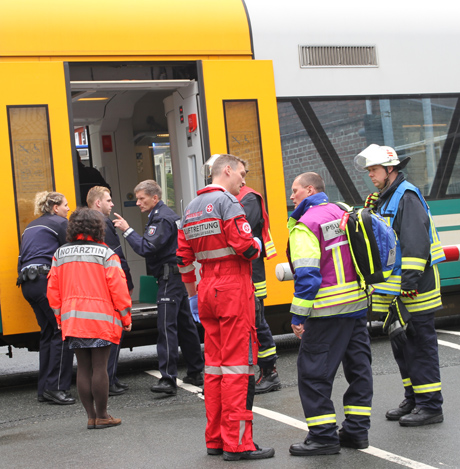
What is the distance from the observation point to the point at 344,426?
452 centimetres

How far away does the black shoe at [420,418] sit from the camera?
192 inches

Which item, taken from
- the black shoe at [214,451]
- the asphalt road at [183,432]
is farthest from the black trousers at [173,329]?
the black shoe at [214,451]

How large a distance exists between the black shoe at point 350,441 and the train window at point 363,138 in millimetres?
3198

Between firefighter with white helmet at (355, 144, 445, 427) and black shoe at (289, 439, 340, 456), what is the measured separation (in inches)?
28.1

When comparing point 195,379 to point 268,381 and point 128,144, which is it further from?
point 128,144

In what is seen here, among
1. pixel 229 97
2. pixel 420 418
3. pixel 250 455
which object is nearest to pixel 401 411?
pixel 420 418

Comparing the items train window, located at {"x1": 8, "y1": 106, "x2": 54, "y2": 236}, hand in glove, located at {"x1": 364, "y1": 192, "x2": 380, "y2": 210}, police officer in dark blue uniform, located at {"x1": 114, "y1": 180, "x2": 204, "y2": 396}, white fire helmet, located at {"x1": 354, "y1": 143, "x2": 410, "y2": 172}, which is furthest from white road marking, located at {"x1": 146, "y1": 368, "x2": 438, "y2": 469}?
train window, located at {"x1": 8, "y1": 106, "x2": 54, "y2": 236}

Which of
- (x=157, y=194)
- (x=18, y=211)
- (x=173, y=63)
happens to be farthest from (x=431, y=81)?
(x=18, y=211)

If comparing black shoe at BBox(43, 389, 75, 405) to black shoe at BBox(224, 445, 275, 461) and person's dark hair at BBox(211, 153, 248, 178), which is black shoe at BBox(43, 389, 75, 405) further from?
person's dark hair at BBox(211, 153, 248, 178)

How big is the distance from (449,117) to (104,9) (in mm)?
3718

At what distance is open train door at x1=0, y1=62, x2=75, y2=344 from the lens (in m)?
6.41

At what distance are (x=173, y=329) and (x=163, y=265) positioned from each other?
529 mm

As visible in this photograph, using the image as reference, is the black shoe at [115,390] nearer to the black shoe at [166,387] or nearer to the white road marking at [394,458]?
the black shoe at [166,387]

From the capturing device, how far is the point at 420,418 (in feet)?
16.0
